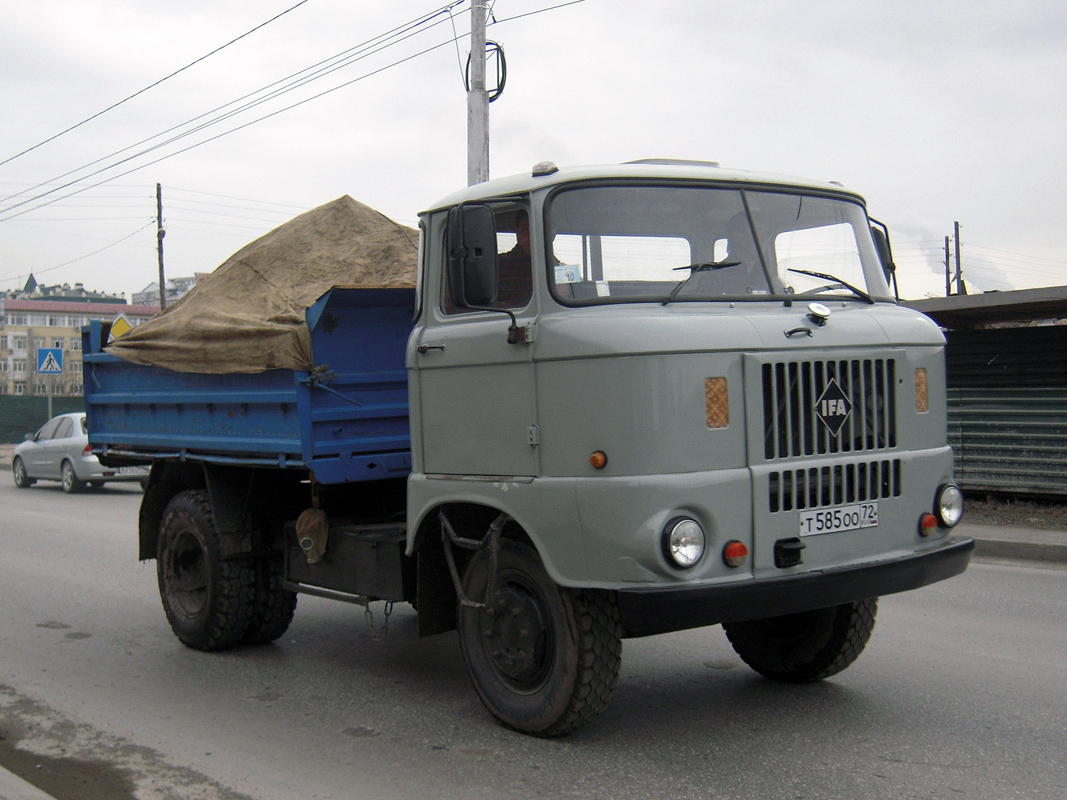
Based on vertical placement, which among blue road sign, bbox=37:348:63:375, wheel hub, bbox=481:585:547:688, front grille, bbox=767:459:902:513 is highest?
blue road sign, bbox=37:348:63:375

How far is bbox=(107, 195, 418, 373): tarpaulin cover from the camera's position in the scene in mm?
5965

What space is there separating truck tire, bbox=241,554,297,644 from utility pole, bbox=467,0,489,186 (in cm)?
971

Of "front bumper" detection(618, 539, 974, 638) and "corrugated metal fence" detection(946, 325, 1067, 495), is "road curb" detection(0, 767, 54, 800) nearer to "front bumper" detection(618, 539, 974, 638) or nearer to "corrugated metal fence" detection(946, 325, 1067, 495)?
"front bumper" detection(618, 539, 974, 638)

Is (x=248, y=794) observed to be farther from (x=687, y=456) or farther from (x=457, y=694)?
(x=687, y=456)

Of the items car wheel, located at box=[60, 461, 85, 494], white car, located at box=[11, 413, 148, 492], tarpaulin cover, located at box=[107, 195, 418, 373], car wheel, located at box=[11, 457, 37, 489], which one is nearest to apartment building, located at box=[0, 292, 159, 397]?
car wheel, located at box=[11, 457, 37, 489]

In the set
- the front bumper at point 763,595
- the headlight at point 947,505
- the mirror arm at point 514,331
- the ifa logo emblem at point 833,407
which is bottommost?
the front bumper at point 763,595

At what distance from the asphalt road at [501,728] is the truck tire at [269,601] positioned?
0.50ft

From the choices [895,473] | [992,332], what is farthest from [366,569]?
[992,332]

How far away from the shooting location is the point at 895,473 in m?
4.74

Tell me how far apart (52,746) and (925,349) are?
167 inches

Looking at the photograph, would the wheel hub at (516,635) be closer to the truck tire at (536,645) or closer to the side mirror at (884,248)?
the truck tire at (536,645)

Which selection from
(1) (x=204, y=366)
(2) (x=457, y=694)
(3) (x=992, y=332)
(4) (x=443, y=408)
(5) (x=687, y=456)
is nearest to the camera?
(5) (x=687, y=456)

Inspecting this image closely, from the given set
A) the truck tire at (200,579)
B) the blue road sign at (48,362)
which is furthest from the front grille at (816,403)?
the blue road sign at (48,362)

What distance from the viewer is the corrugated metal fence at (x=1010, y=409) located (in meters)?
12.3
